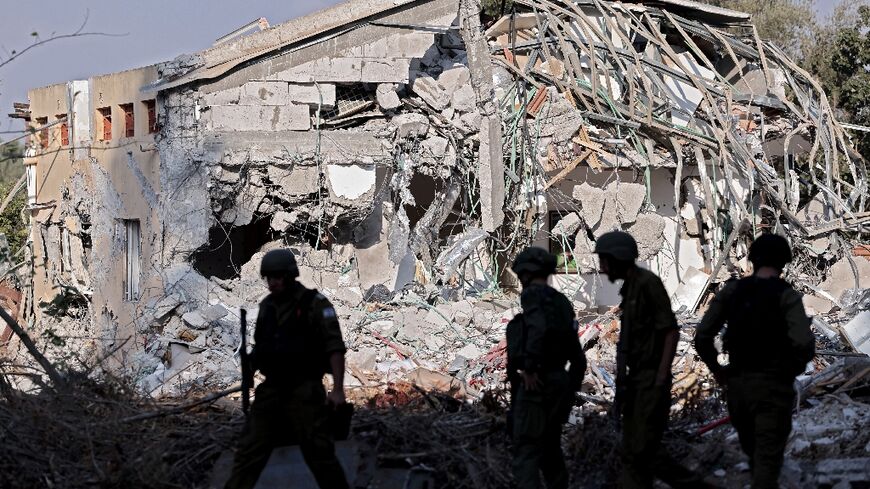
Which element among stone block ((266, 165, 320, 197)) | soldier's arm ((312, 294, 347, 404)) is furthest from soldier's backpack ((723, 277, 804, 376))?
stone block ((266, 165, 320, 197))

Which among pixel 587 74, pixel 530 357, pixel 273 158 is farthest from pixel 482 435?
pixel 587 74

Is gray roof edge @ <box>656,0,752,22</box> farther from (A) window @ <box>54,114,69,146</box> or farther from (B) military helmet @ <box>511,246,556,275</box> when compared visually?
(B) military helmet @ <box>511,246,556,275</box>

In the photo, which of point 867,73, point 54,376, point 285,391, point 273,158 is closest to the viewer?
point 285,391

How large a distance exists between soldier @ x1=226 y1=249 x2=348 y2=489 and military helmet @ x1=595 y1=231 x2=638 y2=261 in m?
1.39

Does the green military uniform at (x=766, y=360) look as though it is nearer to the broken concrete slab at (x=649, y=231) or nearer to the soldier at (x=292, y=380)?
the soldier at (x=292, y=380)

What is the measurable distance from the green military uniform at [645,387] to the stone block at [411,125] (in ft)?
26.2

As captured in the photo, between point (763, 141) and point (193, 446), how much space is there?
10.8 metres

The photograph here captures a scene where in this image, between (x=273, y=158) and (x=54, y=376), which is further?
(x=273, y=158)

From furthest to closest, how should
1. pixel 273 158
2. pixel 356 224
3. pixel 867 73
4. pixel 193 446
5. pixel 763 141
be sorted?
pixel 867 73 < pixel 763 141 < pixel 356 224 < pixel 273 158 < pixel 193 446

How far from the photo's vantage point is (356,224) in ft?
42.5

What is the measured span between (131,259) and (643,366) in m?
10.1

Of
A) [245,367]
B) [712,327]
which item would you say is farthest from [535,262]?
[245,367]

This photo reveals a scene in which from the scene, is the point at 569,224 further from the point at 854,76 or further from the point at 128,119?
the point at 854,76

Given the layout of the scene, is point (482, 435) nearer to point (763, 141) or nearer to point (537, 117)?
point (537, 117)
